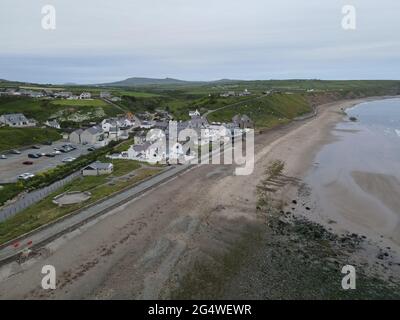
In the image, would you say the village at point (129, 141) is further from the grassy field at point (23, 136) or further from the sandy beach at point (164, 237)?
the sandy beach at point (164, 237)

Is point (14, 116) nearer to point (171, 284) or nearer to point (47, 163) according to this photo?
point (47, 163)

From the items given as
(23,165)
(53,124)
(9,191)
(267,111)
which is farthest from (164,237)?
(267,111)

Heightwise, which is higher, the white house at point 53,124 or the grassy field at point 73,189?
the white house at point 53,124

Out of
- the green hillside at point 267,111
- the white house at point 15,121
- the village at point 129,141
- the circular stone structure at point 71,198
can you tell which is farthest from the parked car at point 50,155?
the green hillside at point 267,111

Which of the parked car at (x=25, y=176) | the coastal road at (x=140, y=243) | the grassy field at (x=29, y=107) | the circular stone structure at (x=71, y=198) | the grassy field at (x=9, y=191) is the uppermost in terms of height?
the grassy field at (x=29, y=107)

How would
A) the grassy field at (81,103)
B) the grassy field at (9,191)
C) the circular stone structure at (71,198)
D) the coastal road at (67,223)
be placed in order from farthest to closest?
the grassy field at (81,103)
the grassy field at (9,191)
the circular stone structure at (71,198)
the coastal road at (67,223)

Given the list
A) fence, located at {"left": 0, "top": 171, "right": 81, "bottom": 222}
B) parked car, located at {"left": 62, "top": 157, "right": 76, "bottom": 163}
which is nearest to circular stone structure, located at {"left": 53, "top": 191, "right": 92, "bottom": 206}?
fence, located at {"left": 0, "top": 171, "right": 81, "bottom": 222}

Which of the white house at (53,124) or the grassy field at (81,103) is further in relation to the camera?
the grassy field at (81,103)

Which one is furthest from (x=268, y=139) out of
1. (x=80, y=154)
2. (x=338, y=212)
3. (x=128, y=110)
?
(x=128, y=110)
